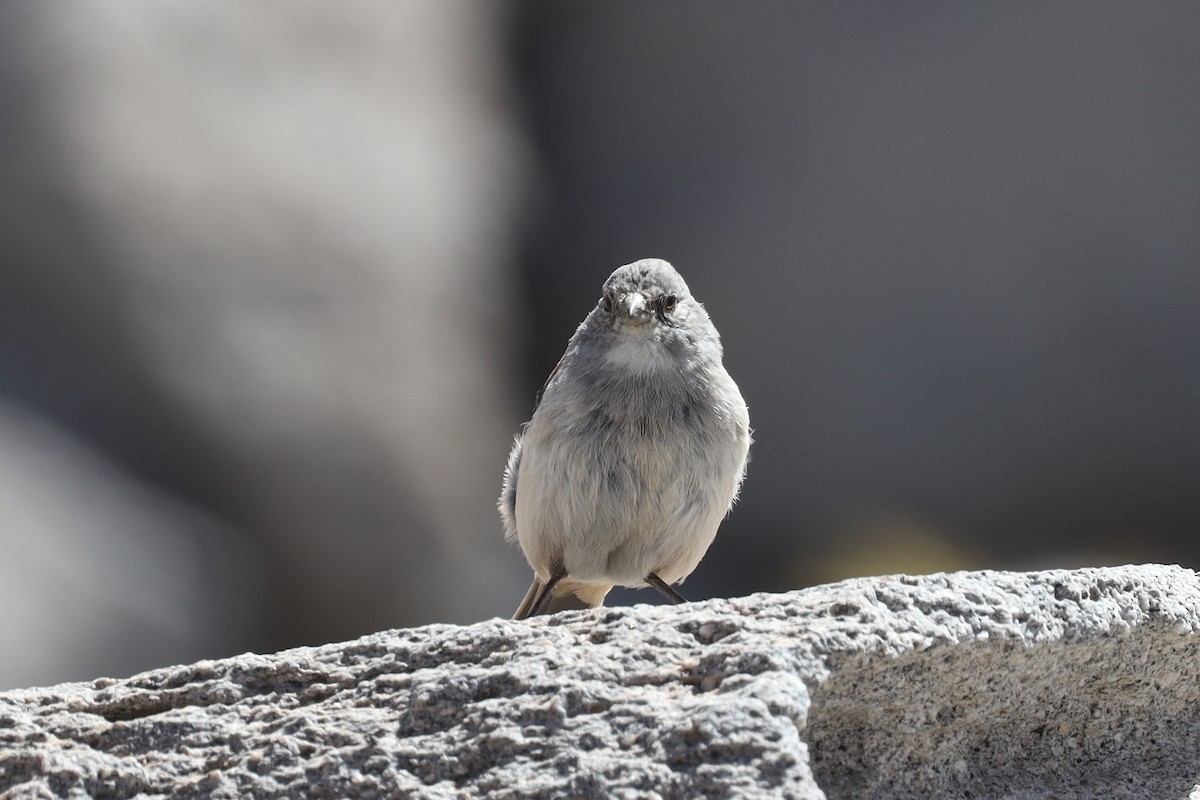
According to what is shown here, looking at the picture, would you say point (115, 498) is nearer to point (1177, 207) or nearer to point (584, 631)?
point (584, 631)

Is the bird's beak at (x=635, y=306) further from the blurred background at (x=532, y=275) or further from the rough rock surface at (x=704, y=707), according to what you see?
the blurred background at (x=532, y=275)

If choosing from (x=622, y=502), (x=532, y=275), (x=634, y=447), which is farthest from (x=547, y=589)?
(x=532, y=275)

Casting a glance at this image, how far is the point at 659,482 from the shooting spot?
466 cm

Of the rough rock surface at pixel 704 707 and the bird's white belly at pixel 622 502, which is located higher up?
the bird's white belly at pixel 622 502

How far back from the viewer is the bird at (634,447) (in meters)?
4.66

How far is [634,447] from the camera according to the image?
4.64 metres

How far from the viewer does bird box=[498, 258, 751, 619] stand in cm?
466

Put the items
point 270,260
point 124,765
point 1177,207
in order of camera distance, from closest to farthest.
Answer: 1. point 124,765
2. point 270,260
3. point 1177,207

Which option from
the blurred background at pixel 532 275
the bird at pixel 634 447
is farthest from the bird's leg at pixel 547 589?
the blurred background at pixel 532 275

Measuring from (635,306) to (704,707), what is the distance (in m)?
2.68

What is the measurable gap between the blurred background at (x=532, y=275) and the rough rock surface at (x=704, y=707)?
591 centimetres

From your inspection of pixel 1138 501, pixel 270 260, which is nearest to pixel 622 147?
pixel 270 260

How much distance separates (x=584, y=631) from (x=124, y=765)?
83cm

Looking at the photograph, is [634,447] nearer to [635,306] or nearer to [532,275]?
[635,306]
